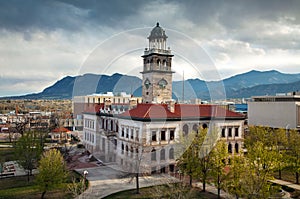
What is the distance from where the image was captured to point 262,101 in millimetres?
87312

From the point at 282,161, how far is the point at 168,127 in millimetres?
15566

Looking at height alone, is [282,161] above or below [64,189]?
above

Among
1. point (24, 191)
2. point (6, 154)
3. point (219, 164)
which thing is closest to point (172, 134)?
point (219, 164)

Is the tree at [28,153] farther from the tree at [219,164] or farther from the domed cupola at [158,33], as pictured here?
the domed cupola at [158,33]

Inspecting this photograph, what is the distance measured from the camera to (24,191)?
34.3 m

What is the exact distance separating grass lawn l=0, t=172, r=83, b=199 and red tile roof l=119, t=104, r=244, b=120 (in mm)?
13938

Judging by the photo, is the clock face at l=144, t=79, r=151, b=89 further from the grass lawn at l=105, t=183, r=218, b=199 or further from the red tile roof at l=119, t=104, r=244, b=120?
the grass lawn at l=105, t=183, r=218, b=199

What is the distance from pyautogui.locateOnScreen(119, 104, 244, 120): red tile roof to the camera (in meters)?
42.2

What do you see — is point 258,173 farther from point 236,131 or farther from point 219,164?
point 236,131

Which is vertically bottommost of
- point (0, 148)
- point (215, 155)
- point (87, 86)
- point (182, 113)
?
point (0, 148)

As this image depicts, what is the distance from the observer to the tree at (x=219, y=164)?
31.7m

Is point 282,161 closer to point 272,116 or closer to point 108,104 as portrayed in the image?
point 108,104

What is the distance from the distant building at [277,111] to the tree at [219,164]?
164ft

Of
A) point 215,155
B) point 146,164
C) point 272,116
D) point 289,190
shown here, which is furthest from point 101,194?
point 272,116
